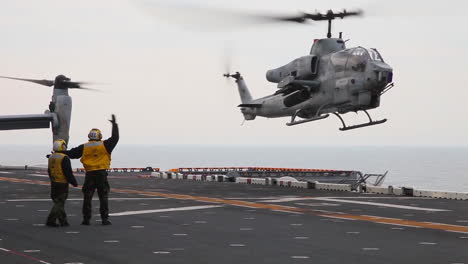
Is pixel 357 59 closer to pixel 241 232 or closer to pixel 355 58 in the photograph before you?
pixel 355 58

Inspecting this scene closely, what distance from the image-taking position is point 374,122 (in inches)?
1405

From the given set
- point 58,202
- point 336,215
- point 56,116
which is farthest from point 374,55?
point 58,202

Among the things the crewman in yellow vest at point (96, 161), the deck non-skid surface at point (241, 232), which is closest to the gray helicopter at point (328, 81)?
the deck non-skid surface at point (241, 232)

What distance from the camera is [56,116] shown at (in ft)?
→ 142

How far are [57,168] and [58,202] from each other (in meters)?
0.82

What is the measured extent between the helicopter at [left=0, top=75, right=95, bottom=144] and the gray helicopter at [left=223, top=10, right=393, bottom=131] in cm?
1191

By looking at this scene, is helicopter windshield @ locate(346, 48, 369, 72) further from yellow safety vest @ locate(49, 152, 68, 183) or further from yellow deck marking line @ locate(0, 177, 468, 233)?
yellow safety vest @ locate(49, 152, 68, 183)

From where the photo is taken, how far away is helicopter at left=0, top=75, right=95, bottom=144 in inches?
1686

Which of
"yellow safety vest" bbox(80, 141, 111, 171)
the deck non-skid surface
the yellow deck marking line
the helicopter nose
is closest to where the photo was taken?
the deck non-skid surface

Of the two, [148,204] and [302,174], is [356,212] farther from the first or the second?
[302,174]

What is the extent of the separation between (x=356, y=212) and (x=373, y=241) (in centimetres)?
748

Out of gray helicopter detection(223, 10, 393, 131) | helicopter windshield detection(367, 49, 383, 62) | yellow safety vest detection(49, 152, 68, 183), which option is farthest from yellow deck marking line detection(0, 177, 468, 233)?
helicopter windshield detection(367, 49, 383, 62)

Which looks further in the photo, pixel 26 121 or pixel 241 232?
pixel 26 121

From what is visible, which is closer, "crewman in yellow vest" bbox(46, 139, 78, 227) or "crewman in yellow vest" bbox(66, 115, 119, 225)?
"crewman in yellow vest" bbox(46, 139, 78, 227)
